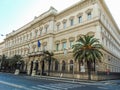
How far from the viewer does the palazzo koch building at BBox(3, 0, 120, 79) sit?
1280 inches

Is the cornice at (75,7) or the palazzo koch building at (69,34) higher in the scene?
the cornice at (75,7)

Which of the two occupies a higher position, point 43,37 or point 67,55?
point 43,37

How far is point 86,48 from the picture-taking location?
88.8 ft

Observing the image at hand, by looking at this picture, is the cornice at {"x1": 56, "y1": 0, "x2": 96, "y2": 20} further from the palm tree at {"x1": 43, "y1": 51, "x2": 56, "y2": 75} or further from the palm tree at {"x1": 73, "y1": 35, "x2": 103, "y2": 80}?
the palm tree at {"x1": 43, "y1": 51, "x2": 56, "y2": 75}

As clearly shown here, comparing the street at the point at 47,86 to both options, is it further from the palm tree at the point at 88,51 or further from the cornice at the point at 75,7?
the cornice at the point at 75,7

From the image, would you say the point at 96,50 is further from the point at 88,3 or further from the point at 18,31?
the point at 18,31

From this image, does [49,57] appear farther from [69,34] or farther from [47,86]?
[47,86]

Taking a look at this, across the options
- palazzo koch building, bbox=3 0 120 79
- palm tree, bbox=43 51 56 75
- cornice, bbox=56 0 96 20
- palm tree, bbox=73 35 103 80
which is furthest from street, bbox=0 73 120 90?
cornice, bbox=56 0 96 20

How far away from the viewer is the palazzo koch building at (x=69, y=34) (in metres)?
32.5

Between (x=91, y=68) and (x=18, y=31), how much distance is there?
42.4 metres

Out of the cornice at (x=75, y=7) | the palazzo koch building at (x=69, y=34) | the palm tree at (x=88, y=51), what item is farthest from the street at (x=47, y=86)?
the cornice at (x=75, y=7)

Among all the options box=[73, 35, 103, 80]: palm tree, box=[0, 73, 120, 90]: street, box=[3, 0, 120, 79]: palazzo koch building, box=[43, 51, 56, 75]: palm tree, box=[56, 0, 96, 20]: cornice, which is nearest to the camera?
box=[0, 73, 120, 90]: street

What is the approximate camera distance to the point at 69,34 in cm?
3762

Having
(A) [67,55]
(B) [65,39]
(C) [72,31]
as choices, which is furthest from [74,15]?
(A) [67,55]
